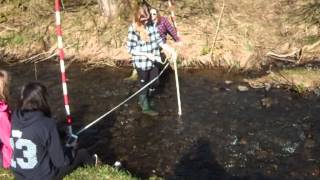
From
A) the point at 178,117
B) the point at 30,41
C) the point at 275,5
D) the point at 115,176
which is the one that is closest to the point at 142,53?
the point at 178,117

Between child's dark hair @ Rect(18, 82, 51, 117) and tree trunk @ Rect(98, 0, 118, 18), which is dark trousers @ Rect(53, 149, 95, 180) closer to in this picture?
child's dark hair @ Rect(18, 82, 51, 117)

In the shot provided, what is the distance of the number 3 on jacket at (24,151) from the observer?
6.02 meters

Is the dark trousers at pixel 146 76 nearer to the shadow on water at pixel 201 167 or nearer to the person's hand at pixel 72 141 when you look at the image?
the shadow on water at pixel 201 167

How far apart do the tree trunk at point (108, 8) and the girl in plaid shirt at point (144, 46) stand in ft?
13.9

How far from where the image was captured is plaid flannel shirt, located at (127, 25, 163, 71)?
9812 millimetres

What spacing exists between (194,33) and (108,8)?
2489mm

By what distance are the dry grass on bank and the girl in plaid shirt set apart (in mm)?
2469

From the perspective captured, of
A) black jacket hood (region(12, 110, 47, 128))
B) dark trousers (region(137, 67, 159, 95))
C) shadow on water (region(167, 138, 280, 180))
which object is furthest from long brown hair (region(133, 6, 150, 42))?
black jacket hood (region(12, 110, 47, 128))

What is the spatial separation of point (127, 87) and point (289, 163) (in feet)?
14.5

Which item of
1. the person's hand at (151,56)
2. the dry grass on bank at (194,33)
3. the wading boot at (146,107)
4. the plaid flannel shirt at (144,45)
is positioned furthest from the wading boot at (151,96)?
the dry grass on bank at (194,33)

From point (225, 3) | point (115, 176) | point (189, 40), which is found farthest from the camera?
point (225, 3)

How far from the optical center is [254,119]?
10.2 meters

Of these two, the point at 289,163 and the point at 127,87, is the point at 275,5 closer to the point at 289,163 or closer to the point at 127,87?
the point at 127,87

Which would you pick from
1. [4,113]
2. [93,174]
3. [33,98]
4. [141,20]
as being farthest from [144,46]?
[33,98]
